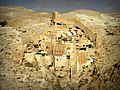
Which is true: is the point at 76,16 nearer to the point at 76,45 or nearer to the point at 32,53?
the point at 76,45

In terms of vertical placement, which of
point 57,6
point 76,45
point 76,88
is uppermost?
point 57,6

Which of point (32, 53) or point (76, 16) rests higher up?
point (76, 16)

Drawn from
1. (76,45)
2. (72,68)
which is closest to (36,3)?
(76,45)

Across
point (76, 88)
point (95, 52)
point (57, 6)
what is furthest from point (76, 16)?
point (76, 88)

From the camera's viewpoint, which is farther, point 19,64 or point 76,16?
point 76,16

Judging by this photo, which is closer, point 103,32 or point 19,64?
point 19,64

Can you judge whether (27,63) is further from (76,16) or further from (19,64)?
(76,16)
